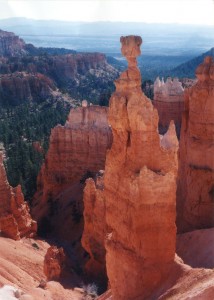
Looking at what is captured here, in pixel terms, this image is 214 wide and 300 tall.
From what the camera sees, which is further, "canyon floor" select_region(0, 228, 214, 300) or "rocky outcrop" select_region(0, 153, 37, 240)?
"rocky outcrop" select_region(0, 153, 37, 240)

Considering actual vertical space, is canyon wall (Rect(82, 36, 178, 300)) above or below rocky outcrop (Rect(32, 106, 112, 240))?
above

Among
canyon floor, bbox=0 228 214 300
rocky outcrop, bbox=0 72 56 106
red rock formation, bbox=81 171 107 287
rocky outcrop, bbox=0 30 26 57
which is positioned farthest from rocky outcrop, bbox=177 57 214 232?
rocky outcrop, bbox=0 30 26 57

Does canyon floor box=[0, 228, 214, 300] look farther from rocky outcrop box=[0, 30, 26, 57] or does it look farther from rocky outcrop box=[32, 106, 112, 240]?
rocky outcrop box=[0, 30, 26, 57]

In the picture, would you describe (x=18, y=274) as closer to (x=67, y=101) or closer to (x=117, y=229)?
(x=117, y=229)

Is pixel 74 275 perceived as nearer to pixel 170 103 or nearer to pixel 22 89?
pixel 170 103

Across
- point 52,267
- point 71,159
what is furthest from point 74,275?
point 71,159

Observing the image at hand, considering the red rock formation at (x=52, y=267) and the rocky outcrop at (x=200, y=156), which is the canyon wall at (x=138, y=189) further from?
the red rock formation at (x=52, y=267)
